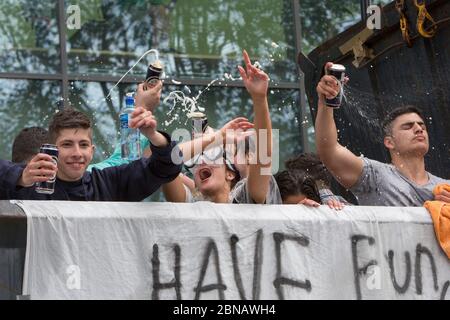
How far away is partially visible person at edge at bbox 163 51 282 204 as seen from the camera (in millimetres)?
5879

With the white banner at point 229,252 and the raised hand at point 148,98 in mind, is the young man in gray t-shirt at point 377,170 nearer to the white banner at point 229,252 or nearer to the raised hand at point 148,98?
the white banner at point 229,252

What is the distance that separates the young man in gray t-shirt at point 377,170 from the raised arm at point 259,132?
0.52m

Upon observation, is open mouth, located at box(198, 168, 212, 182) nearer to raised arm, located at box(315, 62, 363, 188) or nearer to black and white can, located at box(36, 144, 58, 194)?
raised arm, located at box(315, 62, 363, 188)

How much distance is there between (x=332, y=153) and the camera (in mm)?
6480

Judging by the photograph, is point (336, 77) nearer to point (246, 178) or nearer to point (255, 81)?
point (255, 81)

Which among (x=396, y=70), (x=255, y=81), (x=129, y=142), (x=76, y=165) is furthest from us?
(x=396, y=70)

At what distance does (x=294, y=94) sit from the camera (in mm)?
11344

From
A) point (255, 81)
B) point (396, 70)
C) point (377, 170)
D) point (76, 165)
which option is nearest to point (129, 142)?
point (76, 165)

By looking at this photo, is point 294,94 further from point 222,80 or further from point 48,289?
point 48,289

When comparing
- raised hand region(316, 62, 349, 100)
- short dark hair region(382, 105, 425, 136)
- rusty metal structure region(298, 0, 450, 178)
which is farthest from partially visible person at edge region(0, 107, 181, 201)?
rusty metal structure region(298, 0, 450, 178)

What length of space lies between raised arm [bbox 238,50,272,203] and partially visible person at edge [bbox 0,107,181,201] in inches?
16.4

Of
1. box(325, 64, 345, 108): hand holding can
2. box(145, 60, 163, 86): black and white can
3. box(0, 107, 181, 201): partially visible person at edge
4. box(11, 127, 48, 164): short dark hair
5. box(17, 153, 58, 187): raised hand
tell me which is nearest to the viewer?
box(17, 153, 58, 187): raised hand

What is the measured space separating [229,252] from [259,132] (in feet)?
2.21

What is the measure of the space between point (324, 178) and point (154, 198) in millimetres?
3644
